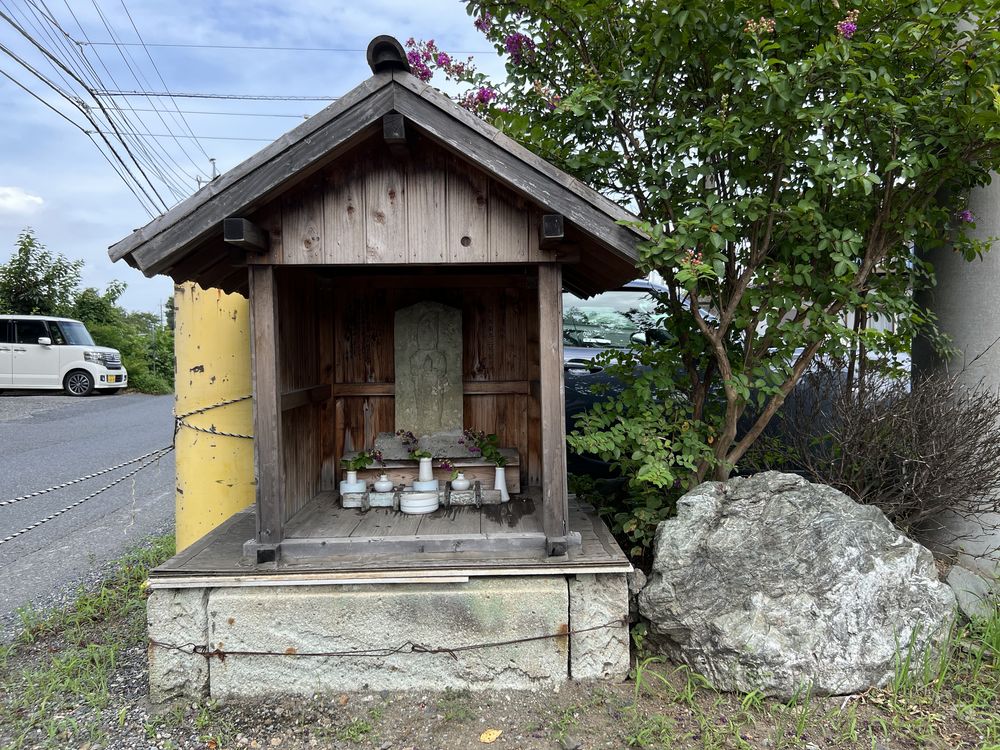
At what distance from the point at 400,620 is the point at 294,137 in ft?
7.65

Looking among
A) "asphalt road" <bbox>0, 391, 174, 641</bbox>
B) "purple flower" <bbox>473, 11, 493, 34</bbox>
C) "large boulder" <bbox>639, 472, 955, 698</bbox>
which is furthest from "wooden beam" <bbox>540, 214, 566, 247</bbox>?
"asphalt road" <bbox>0, 391, 174, 641</bbox>

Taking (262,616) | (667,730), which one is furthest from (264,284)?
(667,730)

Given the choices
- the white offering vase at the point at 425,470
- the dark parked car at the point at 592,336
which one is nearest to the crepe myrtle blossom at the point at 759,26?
the dark parked car at the point at 592,336

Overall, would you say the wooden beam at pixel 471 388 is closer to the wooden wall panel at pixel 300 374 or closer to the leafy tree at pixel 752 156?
the wooden wall panel at pixel 300 374

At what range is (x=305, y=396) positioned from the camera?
12.5 feet

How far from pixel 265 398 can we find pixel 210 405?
1.47 m

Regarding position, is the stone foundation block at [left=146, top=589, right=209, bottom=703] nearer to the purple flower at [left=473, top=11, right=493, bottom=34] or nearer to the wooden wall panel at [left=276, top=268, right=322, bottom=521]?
the wooden wall panel at [left=276, top=268, right=322, bottom=521]

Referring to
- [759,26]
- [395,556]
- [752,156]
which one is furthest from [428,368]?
[759,26]

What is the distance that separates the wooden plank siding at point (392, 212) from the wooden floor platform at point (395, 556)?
1.45 m

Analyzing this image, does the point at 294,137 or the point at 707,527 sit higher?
the point at 294,137

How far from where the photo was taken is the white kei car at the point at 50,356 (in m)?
14.3

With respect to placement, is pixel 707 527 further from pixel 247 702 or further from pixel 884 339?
pixel 247 702

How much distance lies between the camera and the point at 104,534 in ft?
19.4

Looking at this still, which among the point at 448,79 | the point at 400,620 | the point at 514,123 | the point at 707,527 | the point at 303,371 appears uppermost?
the point at 448,79
